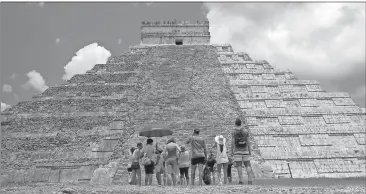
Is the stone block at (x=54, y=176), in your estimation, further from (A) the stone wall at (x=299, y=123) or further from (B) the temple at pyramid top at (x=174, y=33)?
(B) the temple at pyramid top at (x=174, y=33)

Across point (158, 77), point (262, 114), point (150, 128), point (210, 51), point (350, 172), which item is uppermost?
point (210, 51)

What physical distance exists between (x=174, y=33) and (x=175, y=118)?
11.9m

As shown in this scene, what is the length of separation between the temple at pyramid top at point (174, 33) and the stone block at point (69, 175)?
13.6 metres

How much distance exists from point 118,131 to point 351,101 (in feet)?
35.2

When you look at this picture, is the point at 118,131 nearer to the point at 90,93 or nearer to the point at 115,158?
the point at 115,158

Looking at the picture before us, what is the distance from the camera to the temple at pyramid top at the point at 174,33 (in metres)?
24.9

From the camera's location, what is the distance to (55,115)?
50.1ft

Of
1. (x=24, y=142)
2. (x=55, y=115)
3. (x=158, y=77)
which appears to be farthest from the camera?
(x=158, y=77)

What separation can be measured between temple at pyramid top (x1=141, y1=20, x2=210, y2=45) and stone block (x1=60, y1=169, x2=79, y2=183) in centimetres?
1358

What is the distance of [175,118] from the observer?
47.5 feet

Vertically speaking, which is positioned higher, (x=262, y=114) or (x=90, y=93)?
(x=90, y=93)

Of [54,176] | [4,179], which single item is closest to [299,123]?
[54,176]

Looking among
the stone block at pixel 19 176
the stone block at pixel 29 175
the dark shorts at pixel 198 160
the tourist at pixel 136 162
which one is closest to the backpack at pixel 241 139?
the dark shorts at pixel 198 160

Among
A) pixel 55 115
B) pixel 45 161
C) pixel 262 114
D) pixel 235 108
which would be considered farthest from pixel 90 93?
pixel 262 114
